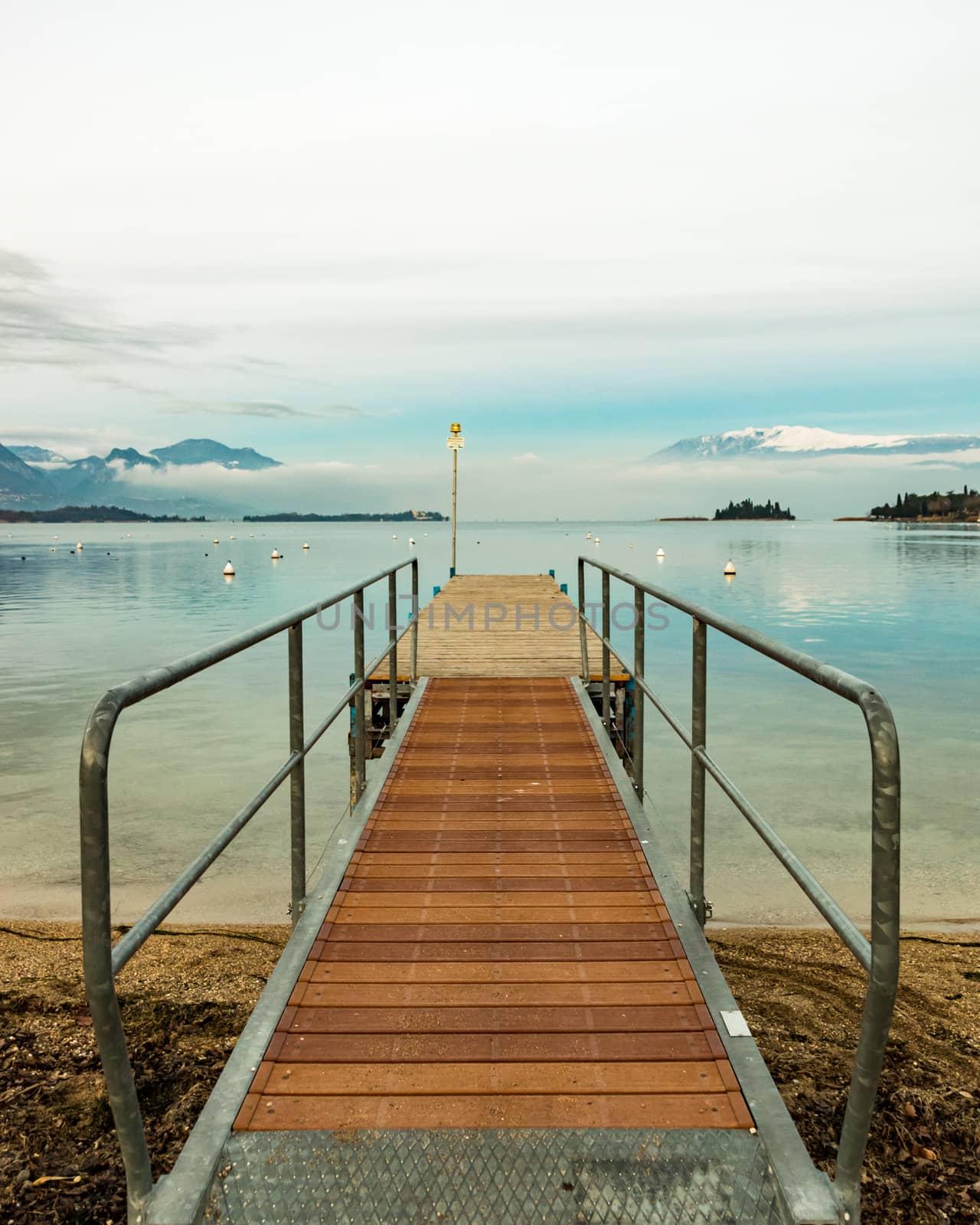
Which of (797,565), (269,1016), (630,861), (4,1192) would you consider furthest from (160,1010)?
(797,565)

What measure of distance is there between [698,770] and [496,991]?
1015mm

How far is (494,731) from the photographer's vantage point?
230 inches

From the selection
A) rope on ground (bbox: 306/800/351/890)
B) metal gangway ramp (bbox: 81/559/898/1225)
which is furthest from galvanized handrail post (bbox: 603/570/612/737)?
rope on ground (bbox: 306/800/351/890)

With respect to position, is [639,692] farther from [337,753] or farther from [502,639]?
[337,753]

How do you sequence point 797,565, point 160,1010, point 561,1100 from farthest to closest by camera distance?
1. point 797,565
2. point 160,1010
3. point 561,1100

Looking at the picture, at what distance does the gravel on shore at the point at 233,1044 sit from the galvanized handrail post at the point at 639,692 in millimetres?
1135

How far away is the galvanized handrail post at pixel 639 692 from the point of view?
158 inches

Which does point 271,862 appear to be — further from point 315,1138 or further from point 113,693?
point 113,693

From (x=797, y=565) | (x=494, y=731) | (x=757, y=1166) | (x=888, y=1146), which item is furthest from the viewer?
(x=797, y=565)

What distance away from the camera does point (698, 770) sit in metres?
3.04

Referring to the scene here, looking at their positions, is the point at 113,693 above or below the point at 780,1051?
above

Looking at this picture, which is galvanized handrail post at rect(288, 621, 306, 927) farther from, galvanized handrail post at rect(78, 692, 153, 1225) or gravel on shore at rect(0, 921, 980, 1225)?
galvanized handrail post at rect(78, 692, 153, 1225)

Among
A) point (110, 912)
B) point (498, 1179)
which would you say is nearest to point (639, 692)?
point (498, 1179)

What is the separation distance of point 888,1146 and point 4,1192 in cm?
271
